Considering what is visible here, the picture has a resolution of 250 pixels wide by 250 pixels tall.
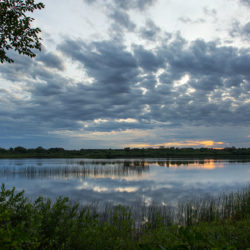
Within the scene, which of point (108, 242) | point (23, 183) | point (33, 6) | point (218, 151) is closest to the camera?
point (108, 242)

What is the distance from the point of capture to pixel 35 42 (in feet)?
31.2

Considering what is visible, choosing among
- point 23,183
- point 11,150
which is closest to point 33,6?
point 23,183

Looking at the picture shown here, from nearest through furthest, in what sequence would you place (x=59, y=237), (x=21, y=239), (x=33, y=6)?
1. (x=21, y=239)
2. (x=59, y=237)
3. (x=33, y=6)

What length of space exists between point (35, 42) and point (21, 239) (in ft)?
27.9

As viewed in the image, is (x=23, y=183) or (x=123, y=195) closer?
(x=123, y=195)

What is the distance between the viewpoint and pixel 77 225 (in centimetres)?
619

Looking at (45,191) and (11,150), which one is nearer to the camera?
(45,191)

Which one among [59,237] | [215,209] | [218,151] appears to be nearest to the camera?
[59,237]

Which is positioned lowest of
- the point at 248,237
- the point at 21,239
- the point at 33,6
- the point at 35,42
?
the point at 248,237

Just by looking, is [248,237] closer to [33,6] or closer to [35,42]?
[35,42]

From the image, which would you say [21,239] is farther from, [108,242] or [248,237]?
[248,237]

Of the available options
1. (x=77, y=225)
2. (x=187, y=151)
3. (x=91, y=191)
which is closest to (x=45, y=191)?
(x=91, y=191)

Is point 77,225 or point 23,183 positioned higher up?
point 77,225

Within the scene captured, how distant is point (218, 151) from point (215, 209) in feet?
450
